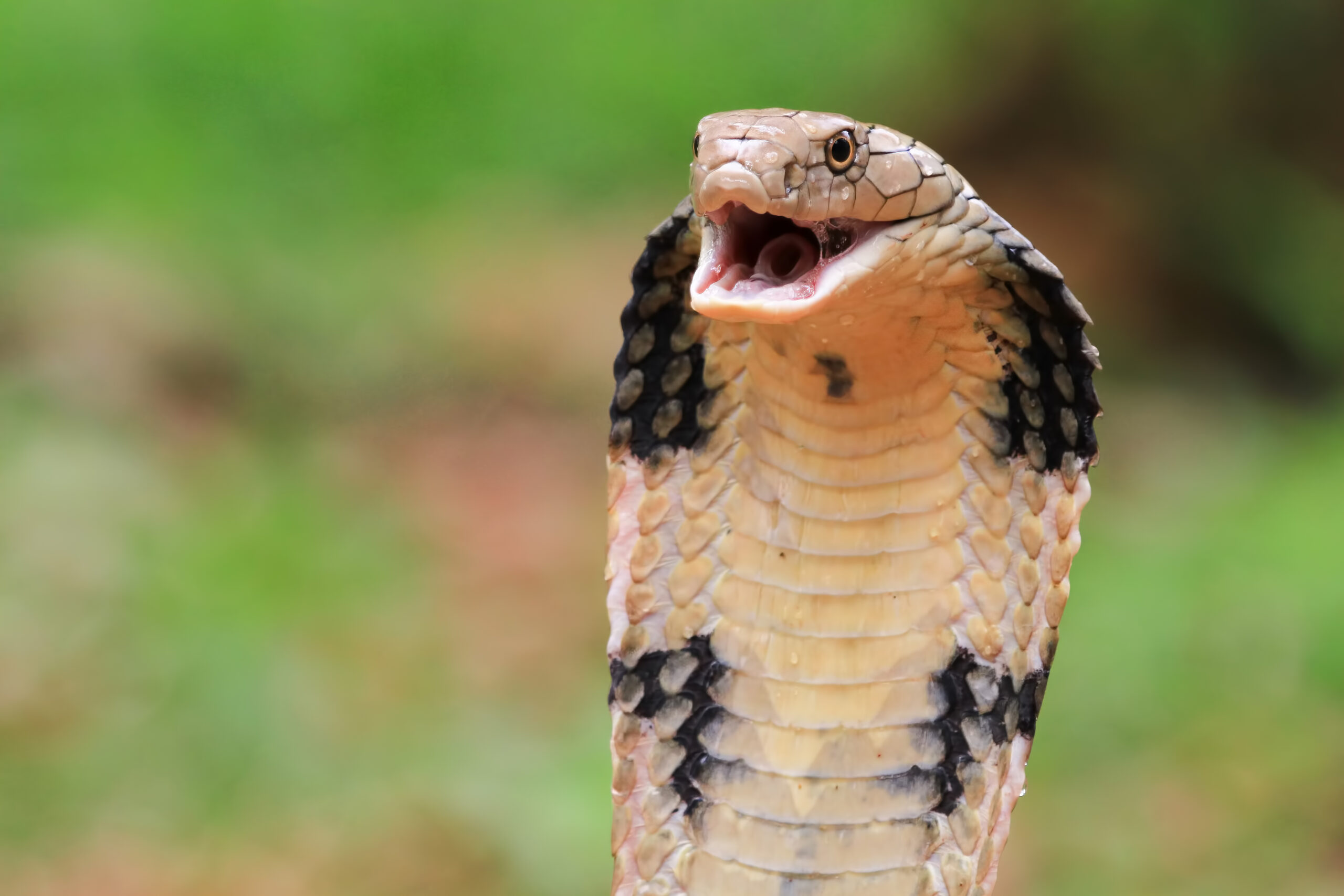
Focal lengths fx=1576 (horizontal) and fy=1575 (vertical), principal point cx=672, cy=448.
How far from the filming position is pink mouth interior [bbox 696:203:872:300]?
1.44 metres

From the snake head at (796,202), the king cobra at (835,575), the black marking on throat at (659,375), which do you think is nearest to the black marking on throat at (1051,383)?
the king cobra at (835,575)

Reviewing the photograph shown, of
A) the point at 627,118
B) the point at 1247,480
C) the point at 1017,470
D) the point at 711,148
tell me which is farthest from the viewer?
the point at 627,118

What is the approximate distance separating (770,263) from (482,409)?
409 cm

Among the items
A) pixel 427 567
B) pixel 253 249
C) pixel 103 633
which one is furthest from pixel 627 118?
pixel 103 633

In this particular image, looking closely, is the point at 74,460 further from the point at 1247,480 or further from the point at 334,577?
the point at 1247,480

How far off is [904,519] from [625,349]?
0.36 m

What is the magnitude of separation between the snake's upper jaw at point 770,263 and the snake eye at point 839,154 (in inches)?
2.4

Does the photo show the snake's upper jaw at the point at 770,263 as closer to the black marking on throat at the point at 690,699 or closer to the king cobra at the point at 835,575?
the king cobra at the point at 835,575

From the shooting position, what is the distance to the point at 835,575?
5.55 feet

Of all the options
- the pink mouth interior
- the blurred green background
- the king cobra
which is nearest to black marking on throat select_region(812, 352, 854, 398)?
the king cobra

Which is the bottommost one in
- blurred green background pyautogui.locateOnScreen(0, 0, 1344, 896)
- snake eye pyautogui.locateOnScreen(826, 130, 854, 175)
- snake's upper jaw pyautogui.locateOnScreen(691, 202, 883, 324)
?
blurred green background pyautogui.locateOnScreen(0, 0, 1344, 896)

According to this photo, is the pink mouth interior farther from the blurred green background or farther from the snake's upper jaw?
the blurred green background

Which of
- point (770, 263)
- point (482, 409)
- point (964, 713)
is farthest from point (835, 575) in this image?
point (482, 409)

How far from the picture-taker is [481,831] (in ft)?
11.1
